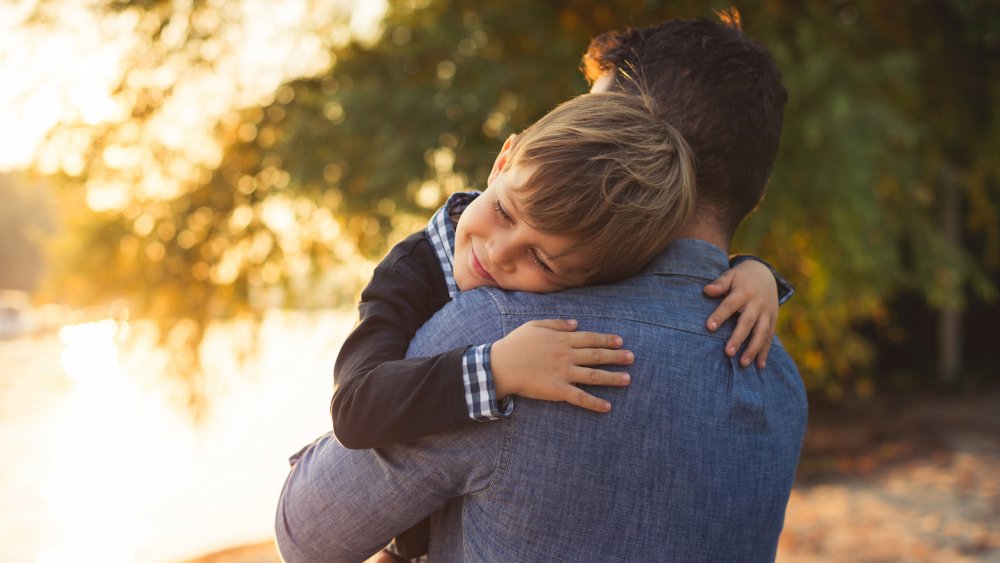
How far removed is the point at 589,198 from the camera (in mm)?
1236

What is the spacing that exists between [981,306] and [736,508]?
44.1ft

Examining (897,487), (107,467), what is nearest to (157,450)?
(107,467)

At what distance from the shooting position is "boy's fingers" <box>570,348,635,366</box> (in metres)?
1.09

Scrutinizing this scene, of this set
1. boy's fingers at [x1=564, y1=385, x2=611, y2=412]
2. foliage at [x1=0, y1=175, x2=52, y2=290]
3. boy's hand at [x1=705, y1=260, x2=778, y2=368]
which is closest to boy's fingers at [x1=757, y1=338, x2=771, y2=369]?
boy's hand at [x1=705, y1=260, x2=778, y2=368]

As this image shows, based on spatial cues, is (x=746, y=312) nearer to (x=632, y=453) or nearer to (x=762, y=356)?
(x=762, y=356)

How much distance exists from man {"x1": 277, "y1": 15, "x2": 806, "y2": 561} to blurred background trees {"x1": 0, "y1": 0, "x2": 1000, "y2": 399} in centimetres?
308

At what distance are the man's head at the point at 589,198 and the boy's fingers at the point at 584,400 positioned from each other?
242 millimetres

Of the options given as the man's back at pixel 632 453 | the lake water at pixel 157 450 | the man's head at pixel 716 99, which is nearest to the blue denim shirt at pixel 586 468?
the man's back at pixel 632 453

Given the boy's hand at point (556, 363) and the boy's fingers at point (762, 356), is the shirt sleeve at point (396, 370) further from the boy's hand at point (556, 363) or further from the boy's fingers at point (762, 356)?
the boy's fingers at point (762, 356)

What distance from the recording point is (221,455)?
1174cm

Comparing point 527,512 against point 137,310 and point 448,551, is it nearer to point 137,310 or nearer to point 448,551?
point 448,551

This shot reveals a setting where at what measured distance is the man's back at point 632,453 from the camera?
3.56 feet

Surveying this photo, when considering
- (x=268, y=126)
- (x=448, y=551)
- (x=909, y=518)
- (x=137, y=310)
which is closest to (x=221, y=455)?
(x=137, y=310)

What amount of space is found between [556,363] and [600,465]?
150 mm
